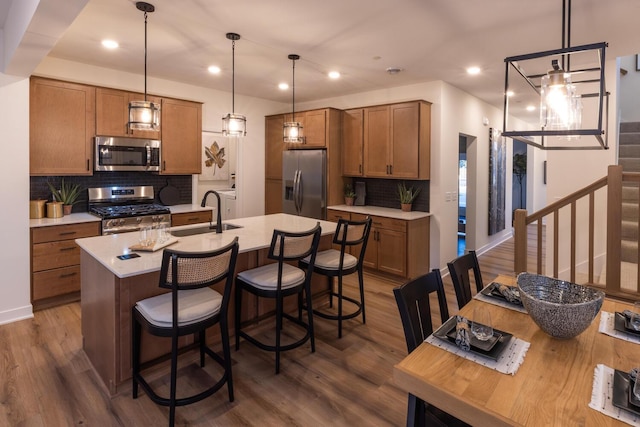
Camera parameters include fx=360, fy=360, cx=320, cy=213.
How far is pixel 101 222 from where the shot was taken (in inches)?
157

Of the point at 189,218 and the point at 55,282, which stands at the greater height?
the point at 189,218

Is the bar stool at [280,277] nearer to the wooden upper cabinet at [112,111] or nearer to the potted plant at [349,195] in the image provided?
the wooden upper cabinet at [112,111]

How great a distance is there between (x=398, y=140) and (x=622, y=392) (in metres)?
4.05

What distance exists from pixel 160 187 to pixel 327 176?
94.5 inches

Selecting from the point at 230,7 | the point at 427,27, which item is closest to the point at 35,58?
the point at 230,7

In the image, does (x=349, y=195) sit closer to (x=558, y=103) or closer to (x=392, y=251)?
(x=392, y=251)

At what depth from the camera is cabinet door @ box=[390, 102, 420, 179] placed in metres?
4.72

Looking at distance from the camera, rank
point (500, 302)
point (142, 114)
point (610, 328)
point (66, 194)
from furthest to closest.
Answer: point (66, 194) < point (142, 114) < point (500, 302) < point (610, 328)

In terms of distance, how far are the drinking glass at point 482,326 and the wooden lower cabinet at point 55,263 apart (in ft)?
13.0

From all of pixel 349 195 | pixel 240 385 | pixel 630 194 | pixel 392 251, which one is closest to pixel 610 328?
pixel 240 385

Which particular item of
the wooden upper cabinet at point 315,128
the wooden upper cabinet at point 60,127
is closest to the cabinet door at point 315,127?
the wooden upper cabinet at point 315,128

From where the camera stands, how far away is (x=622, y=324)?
169 centimetres

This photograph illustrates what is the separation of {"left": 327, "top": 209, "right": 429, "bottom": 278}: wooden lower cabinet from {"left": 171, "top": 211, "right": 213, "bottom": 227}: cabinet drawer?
2.07 m

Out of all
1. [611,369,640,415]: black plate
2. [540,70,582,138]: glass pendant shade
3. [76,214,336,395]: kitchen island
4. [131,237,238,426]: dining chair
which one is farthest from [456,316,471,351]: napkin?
[76,214,336,395]: kitchen island
